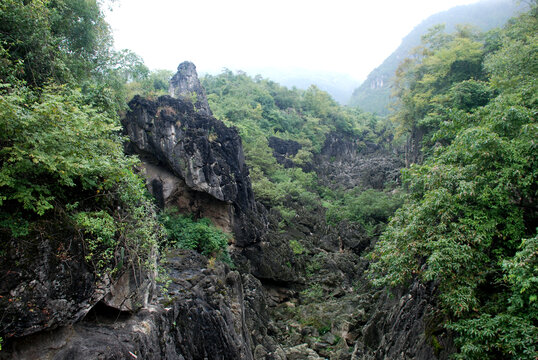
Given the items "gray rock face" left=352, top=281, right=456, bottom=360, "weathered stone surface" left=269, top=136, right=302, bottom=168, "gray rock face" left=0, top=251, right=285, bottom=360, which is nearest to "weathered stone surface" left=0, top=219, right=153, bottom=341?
"gray rock face" left=0, top=251, right=285, bottom=360

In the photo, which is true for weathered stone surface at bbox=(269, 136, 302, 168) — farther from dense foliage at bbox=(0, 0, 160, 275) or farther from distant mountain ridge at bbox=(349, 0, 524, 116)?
distant mountain ridge at bbox=(349, 0, 524, 116)

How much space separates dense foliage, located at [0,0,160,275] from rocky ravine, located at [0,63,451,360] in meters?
0.53

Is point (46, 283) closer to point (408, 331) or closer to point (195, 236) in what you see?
point (408, 331)

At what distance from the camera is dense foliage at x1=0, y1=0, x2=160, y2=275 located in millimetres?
5008

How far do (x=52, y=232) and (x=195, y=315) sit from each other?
5.07 metres

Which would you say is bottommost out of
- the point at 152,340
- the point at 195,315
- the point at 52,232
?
the point at 195,315

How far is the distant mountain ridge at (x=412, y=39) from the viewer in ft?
254

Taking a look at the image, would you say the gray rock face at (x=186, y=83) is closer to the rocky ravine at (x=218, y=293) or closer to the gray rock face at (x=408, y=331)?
the rocky ravine at (x=218, y=293)

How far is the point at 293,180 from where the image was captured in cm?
3020

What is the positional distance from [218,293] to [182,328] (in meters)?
2.36

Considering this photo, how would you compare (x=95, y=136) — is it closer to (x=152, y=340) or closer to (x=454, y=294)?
(x=152, y=340)

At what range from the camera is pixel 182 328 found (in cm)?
862

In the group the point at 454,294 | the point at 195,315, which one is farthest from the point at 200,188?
the point at 454,294

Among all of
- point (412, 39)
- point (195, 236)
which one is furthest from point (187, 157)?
point (412, 39)
